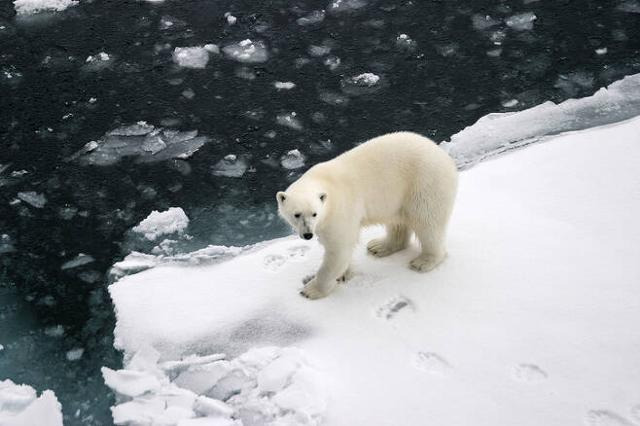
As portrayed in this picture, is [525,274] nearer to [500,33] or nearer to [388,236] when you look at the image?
[388,236]

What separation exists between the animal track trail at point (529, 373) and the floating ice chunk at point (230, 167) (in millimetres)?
2346

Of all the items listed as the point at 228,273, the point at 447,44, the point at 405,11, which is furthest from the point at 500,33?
the point at 228,273

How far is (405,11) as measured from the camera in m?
6.25

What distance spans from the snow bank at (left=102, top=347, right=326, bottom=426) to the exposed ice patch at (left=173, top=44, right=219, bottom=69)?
2997 millimetres

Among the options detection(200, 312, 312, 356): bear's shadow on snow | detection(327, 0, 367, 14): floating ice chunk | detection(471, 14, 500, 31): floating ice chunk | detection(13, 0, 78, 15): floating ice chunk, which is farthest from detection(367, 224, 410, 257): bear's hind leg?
detection(13, 0, 78, 15): floating ice chunk

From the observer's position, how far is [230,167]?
4.76 meters

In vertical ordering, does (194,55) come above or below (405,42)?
below

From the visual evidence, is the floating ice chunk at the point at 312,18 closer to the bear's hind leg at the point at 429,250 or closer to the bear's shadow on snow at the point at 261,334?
the bear's hind leg at the point at 429,250

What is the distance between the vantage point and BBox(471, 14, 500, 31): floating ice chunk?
236 inches

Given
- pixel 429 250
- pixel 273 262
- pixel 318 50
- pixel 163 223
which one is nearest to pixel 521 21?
pixel 318 50

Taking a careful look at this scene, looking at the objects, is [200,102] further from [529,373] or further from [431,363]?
[529,373]

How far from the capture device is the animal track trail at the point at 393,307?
3.46 meters

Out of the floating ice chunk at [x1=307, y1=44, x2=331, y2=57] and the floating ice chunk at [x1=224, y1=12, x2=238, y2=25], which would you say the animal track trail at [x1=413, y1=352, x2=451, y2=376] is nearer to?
the floating ice chunk at [x1=307, y1=44, x2=331, y2=57]

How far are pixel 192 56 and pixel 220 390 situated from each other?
3404 mm
